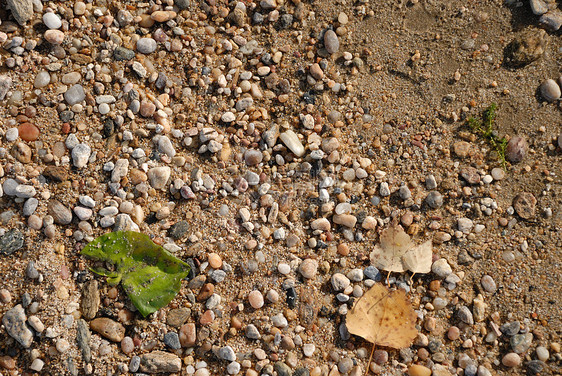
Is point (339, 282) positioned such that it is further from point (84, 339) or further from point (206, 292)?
point (84, 339)

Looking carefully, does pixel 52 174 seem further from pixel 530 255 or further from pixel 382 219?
pixel 530 255

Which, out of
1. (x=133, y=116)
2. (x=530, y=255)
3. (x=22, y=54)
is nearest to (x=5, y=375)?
(x=133, y=116)

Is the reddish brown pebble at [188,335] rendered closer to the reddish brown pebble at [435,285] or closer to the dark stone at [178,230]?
the dark stone at [178,230]

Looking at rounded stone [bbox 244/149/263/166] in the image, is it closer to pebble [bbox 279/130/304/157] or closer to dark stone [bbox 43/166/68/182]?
pebble [bbox 279/130/304/157]

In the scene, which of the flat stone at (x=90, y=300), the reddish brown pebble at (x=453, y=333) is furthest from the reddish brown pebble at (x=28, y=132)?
the reddish brown pebble at (x=453, y=333)

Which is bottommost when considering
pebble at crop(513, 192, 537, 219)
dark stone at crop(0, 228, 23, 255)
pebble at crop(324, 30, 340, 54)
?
dark stone at crop(0, 228, 23, 255)

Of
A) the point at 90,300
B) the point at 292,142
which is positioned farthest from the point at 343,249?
the point at 90,300

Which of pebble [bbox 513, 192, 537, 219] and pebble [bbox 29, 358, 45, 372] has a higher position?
pebble [bbox 513, 192, 537, 219]

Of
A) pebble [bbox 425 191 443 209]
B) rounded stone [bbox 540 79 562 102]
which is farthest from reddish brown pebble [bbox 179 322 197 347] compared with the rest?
rounded stone [bbox 540 79 562 102]

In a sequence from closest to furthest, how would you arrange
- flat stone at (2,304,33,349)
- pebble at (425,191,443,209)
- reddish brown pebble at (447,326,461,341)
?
flat stone at (2,304,33,349) → reddish brown pebble at (447,326,461,341) → pebble at (425,191,443,209)
